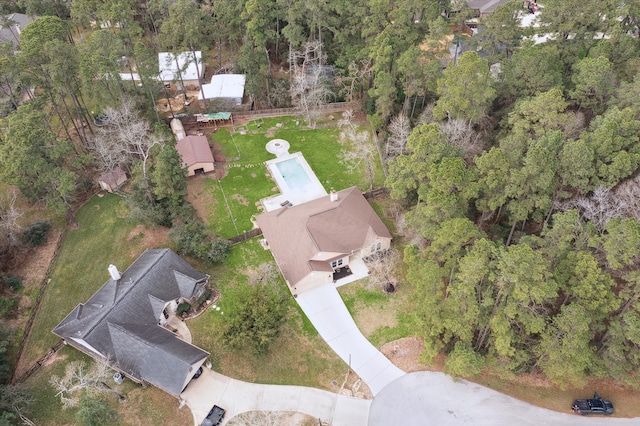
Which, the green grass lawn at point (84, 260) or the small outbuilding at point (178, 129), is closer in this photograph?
the green grass lawn at point (84, 260)

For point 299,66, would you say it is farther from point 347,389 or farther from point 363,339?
point 347,389

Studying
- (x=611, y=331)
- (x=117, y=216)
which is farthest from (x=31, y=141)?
(x=611, y=331)

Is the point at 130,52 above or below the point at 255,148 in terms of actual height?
above

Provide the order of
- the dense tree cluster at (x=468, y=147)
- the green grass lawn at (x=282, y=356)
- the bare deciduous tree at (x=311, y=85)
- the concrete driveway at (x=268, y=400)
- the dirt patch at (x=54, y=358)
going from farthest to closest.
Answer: the bare deciduous tree at (x=311, y=85) < the dirt patch at (x=54, y=358) < the green grass lawn at (x=282, y=356) < the concrete driveway at (x=268, y=400) < the dense tree cluster at (x=468, y=147)

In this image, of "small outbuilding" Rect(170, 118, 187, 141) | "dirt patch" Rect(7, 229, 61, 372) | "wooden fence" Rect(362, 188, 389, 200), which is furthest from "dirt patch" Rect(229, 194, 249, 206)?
"dirt patch" Rect(7, 229, 61, 372)

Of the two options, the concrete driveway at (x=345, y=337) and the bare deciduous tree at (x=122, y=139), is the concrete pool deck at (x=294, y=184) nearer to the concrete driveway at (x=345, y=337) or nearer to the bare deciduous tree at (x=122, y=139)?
the concrete driveway at (x=345, y=337)

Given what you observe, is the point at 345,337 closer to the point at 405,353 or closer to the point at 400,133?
the point at 405,353

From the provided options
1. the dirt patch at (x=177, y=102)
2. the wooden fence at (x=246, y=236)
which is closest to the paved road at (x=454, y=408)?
the wooden fence at (x=246, y=236)
